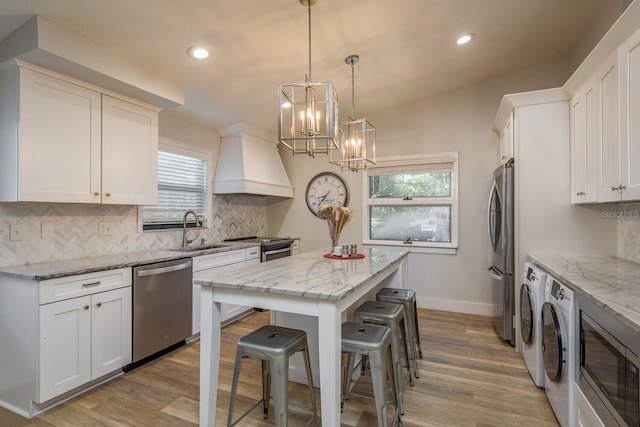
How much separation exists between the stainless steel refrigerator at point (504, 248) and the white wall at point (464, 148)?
0.68 meters

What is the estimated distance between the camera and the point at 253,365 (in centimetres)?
275

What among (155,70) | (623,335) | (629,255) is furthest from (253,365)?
(629,255)

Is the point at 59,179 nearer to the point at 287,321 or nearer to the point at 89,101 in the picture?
the point at 89,101

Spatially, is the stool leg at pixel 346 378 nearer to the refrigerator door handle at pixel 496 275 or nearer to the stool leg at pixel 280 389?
the stool leg at pixel 280 389

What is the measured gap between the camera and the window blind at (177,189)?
3539mm

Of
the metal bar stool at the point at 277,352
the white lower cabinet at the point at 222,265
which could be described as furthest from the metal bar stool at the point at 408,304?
the white lower cabinet at the point at 222,265

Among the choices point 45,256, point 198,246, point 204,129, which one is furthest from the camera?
point 204,129

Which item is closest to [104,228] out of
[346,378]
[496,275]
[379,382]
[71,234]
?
[71,234]

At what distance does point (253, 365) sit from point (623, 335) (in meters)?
2.44

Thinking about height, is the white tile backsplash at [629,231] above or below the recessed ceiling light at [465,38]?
below

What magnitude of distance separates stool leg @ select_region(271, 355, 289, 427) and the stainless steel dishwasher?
61.4 inches

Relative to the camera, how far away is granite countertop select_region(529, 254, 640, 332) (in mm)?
1286

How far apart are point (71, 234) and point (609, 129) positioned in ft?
13.0

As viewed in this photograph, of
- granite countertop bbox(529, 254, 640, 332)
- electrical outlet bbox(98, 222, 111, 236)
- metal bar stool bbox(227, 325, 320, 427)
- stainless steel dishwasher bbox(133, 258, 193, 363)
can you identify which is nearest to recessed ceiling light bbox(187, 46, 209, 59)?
electrical outlet bbox(98, 222, 111, 236)
